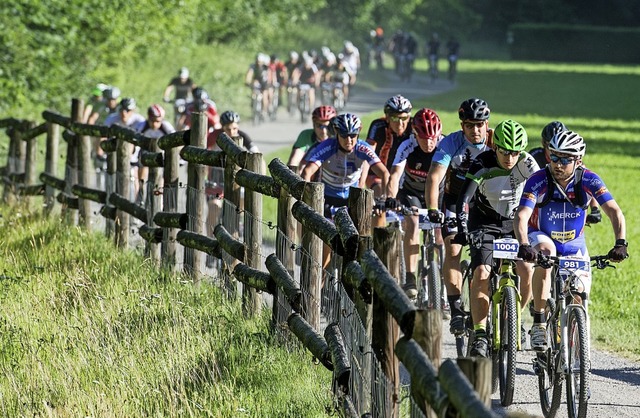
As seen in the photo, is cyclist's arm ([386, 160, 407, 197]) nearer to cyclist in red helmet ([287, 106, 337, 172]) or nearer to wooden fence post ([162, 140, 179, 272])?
cyclist in red helmet ([287, 106, 337, 172])

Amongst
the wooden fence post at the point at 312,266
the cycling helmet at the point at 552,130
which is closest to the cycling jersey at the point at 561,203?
the cycling helmet at the point at 552,130

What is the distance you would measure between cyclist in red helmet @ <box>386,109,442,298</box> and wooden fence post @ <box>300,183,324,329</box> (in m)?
3.54

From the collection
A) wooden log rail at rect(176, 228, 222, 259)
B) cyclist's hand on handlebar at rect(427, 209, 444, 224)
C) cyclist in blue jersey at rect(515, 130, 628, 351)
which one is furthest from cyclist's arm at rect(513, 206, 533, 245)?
wooden log rail at rect(176, 228, 222, 259)

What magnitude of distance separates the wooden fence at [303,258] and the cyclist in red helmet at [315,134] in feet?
4.52

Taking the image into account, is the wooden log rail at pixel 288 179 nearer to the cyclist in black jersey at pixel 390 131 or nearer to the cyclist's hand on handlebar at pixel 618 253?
the cyclist's hand on handlebar at pixel 618 253

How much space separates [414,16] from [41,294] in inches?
2880

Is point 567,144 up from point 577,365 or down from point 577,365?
up

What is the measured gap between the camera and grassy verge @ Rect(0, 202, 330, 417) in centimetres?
740

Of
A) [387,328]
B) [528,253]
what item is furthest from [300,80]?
[387,328]

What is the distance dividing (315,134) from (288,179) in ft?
16.8

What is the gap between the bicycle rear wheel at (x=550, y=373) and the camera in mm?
8508

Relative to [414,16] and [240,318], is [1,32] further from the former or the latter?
[414,16]

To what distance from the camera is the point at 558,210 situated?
9.09 m

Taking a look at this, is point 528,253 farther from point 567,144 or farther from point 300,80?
point 300,80
